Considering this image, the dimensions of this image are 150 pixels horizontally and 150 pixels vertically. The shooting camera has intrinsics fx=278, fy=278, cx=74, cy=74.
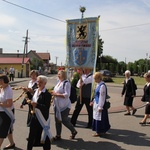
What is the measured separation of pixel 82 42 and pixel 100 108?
2.66m

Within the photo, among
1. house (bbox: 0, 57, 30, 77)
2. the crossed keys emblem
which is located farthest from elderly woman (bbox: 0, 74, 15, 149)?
house (bbox: 0, 57, 30, 77)

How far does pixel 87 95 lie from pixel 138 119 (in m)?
2.67

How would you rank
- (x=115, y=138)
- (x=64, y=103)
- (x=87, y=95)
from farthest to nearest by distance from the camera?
(x=87, y=95) → (x=115, y=138) → (x=64, y=103)

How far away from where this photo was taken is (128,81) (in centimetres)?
1058

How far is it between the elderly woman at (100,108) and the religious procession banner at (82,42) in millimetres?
1477

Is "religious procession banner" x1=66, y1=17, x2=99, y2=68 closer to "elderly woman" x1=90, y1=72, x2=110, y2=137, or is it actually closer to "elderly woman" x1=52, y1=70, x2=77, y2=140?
"elderly woman" x1=90, y1=72, x2=110, y2=137

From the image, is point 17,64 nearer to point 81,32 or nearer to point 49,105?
point 81,32

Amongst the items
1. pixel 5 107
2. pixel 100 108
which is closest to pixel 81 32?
pixel 100 108

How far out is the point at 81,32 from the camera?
8820 millimetres

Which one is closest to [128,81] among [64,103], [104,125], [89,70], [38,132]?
[89,70]

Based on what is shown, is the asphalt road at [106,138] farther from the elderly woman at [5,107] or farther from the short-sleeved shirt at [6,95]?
the short-sleeved shirt at [6,95]

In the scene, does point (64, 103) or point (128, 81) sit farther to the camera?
point (128, 81)

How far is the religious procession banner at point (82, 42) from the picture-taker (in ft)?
28.4

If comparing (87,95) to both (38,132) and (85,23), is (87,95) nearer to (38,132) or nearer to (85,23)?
(85,23)
